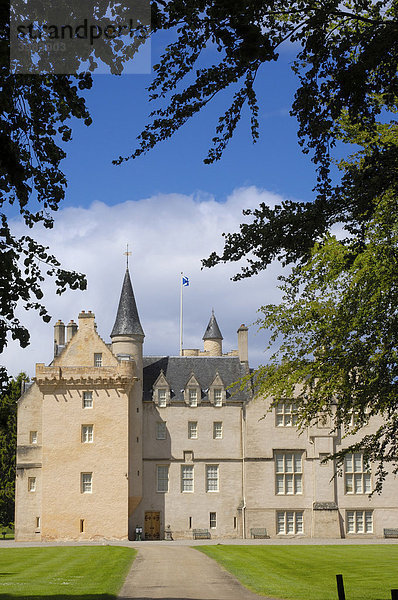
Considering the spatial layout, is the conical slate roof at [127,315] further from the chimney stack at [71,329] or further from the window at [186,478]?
the window at [186,478]

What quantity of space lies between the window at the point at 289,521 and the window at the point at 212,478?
4.72m

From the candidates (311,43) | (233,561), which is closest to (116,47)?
(311,43)

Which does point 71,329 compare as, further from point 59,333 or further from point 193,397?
point 193,397

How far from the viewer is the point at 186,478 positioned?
56000 millimetres

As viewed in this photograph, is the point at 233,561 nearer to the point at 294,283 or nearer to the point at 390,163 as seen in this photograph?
the point at 294,283

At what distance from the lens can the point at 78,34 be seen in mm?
12375

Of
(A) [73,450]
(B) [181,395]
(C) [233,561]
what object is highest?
(B) [181,395]

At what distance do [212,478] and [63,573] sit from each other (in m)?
31.4

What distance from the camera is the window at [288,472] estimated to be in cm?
5556

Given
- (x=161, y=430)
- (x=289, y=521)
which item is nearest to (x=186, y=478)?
(x=161, y=430)

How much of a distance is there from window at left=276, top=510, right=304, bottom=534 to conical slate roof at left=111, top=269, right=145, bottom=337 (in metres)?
15.9

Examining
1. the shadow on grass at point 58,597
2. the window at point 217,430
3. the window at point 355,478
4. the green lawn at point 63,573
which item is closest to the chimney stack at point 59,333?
the window at point 217,430

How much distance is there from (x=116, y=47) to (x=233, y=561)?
75.4ft

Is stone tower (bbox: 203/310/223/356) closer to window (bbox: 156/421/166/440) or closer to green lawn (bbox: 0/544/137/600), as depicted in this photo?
window (bbox: 156/421/166/440)
